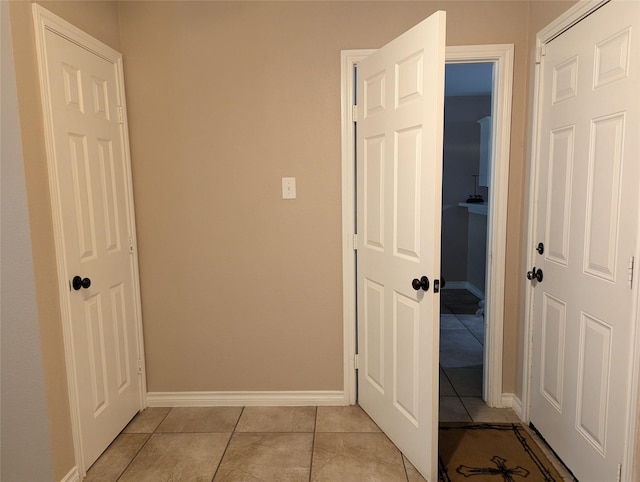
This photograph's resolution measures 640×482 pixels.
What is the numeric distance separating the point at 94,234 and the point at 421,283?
1.65 meters

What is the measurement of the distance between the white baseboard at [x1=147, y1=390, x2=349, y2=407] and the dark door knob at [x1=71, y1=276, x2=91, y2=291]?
40.2 inches

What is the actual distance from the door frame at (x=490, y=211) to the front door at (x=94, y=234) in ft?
4.21

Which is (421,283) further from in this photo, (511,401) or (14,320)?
(14,320)

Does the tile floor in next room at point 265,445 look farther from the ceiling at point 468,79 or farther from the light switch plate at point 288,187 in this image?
the ceiling at point 468,79

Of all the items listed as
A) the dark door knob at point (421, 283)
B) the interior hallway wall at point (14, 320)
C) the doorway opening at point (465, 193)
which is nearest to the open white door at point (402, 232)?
the dark door knob at point (421, 283)

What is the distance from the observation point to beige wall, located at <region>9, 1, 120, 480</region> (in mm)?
1707

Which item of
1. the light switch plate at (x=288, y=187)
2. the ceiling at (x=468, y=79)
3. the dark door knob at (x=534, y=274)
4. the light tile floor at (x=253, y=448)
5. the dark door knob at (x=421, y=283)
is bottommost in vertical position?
the light tile floor at (x=253, y=448)

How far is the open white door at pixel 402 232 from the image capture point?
1855 mm

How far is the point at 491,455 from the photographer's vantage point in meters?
2.19

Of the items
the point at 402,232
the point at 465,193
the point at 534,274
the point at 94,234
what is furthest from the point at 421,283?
the point at 465,193

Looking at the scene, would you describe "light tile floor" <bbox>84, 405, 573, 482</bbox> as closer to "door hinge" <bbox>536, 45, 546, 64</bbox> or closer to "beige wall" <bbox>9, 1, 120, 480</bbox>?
"beige wall" <bbox>9, 1, 120, 480</bbox>

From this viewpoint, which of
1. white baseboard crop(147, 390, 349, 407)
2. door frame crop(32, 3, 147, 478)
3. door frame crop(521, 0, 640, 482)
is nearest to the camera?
door frame crop(521, 0, 640, 482)

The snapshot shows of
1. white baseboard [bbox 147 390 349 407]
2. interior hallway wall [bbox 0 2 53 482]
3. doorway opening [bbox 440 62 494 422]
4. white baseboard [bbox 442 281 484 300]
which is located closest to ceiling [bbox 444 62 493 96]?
doorway opening [bbox 440 62 494 422]

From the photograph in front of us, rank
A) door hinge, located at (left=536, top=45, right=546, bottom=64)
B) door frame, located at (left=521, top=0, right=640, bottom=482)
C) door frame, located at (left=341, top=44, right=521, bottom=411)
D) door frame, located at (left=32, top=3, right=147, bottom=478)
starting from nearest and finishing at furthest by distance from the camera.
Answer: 1. door frame, located at (left=521, top=0, right=640, bottom=482)
2. door frame, located at (left=32, top=3, right=147, bottom=478)
3. door hinge, located at (left=536, top=45, right=546, bottom=64)
4. door frame, located at (left=341, top=44, right=521, bottom=411)
